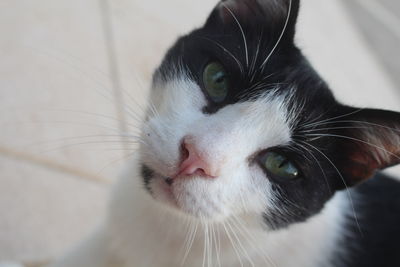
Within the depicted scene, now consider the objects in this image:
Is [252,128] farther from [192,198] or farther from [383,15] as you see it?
[383,15]

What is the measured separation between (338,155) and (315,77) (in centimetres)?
19

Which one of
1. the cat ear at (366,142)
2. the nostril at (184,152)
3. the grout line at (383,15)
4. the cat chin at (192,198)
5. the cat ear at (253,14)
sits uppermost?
the cat ear at (253,14)

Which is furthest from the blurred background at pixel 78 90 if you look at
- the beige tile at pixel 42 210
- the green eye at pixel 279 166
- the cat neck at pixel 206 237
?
the green eye at pixel 279 166

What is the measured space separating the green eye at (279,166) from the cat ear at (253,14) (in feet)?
0.94

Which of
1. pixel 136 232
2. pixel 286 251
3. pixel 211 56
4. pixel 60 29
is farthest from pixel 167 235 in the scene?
pixel 60 29

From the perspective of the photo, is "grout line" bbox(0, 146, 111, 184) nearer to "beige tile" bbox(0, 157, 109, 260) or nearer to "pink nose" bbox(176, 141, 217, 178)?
"beige tile" bbox(0, 157, 109, 260)

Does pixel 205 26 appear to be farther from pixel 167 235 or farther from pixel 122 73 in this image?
pixel 122 73

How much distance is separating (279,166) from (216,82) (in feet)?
0.75

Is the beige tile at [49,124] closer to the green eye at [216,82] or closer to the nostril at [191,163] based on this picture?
the green eye at [216,82]

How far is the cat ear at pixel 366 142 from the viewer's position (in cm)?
105

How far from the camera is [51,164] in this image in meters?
1.70

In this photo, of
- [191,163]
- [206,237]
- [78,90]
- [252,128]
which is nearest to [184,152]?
[191,163]

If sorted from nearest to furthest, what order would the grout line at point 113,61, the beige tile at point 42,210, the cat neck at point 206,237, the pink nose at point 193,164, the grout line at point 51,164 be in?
the pink nose at point 193,164 < the cat neck at point 206,237 < the beige tile at point 42,210 < the grout line at point 51,164 < the grout line at point 113,61

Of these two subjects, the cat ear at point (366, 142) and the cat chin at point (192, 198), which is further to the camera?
the cat ear at point (366, 142)
